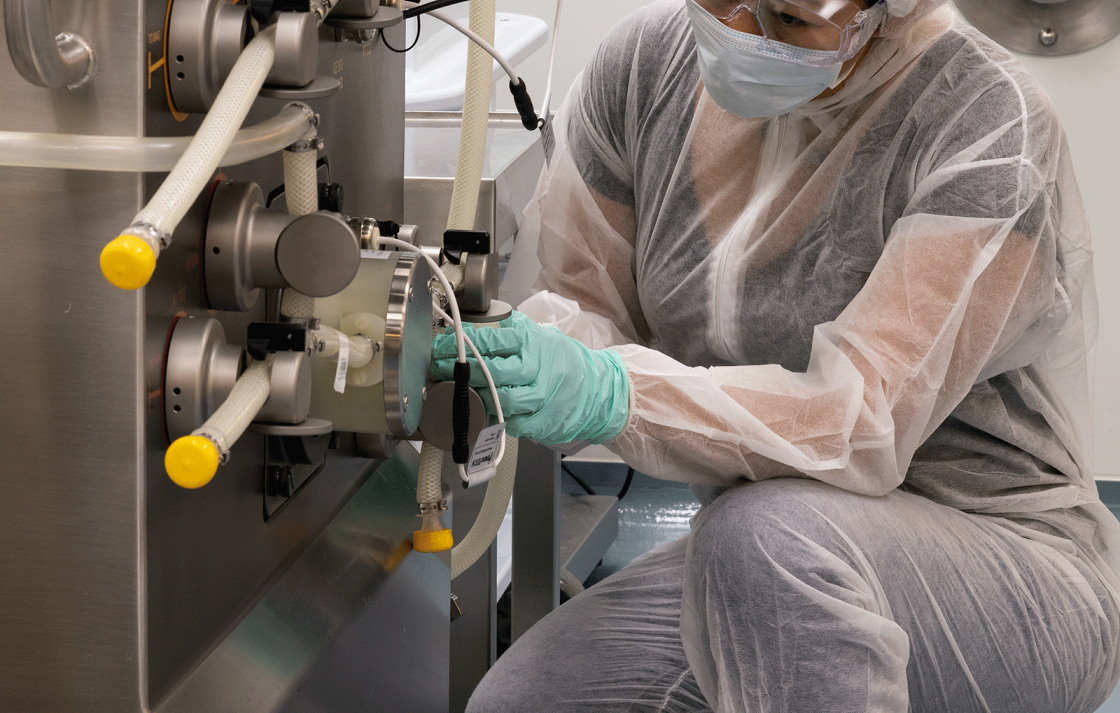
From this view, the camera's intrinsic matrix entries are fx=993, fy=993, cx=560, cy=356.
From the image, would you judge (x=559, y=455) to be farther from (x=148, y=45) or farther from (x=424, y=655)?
(x=148, y=45)

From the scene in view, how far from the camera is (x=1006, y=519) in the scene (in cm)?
105

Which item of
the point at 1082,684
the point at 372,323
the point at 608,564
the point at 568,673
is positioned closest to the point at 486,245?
the point at 372,323

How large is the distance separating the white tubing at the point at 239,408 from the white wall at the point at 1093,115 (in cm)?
176

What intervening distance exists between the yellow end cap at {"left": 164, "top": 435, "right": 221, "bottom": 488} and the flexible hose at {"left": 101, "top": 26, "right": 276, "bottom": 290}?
77 millimetres

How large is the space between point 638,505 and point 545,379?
1830 millimetres

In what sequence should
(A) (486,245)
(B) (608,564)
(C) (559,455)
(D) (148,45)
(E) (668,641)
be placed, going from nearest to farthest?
1. (D) (148,45)
2. (A) (486,245)
3. (E) (668,641)
4. (C) (559,455)
5. (B) (608,564)

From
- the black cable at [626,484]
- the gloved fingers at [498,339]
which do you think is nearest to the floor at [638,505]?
the black cable at [626,484]

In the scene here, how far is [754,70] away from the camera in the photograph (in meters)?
0.95

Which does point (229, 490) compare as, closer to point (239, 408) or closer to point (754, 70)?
point (239, 408)

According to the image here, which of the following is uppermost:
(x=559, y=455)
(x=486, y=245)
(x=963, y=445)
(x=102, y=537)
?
(x=486, y=245)

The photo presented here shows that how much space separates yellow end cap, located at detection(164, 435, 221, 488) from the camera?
0.46 m

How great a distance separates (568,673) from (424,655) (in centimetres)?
18

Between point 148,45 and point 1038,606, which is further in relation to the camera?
point 1038,606

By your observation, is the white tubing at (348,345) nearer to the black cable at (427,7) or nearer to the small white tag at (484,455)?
the small white tag at (484,455)
